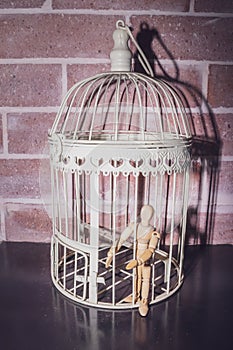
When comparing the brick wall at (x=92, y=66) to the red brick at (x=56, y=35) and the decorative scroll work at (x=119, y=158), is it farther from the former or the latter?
the decorative scroll work at (x=119, y=158)

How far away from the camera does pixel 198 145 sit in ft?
2.53

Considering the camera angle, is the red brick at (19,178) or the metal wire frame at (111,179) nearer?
the metal wire frame at (111,179)

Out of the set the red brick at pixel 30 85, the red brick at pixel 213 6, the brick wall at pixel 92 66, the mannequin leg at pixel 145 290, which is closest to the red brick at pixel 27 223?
the brick wall at pixel 92 66

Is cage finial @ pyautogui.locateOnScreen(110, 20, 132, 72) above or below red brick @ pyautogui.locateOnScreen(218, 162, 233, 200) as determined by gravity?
above

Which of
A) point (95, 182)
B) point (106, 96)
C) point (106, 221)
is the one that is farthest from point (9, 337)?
point (106, 96)

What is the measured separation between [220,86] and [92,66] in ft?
0.98

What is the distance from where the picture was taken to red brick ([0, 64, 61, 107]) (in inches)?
29.2

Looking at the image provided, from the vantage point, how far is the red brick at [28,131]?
0.76 meters

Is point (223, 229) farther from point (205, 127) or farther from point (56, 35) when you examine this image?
point (56, 35)

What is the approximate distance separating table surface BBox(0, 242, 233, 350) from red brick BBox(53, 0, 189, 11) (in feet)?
1.88

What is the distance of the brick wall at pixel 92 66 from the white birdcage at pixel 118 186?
0.21ft

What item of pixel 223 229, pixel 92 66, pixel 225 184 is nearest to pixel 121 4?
pixel 92 66

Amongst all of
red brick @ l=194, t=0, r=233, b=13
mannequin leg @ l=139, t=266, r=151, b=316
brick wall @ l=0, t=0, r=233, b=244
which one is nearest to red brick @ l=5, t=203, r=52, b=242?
brick wall @ l=0, t=0, r=233, b=244

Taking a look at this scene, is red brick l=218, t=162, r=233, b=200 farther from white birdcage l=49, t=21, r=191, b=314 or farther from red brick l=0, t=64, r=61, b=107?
red brick l=0, t=64, r=61, b=107
